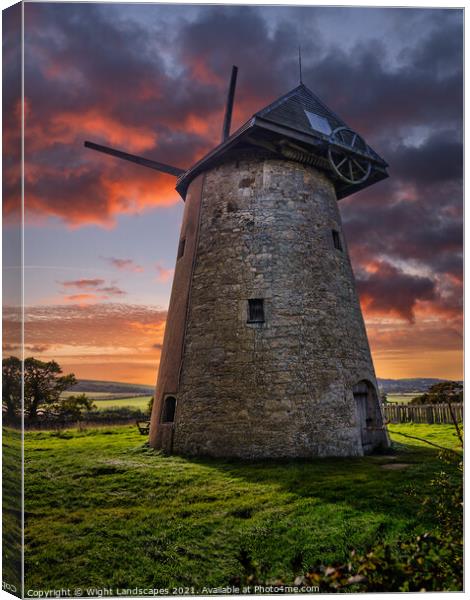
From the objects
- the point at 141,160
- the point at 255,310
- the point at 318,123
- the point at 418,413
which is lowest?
the point at 418,413

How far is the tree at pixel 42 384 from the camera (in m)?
8.75

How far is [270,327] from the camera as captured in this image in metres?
11.7

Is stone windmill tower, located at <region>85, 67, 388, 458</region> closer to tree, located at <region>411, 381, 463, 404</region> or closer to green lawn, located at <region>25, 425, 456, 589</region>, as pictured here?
green lawn, located at <region>25, 425, 456, 589</region>

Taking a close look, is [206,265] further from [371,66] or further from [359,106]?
[371,66]

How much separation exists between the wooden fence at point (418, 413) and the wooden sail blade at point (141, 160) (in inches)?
409

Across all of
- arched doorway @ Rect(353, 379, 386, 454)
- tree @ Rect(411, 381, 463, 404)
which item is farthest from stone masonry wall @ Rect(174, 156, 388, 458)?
tree @ Rect(411, 381, 463, 404)

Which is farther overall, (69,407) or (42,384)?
(69,407)

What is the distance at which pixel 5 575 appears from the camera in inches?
254

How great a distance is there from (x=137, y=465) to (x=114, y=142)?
22.6ft

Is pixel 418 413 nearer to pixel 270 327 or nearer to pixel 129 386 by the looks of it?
pixel 270 327

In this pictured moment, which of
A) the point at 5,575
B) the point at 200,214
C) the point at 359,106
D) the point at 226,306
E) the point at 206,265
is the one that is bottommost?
the point at 5,575

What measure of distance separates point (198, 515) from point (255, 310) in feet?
18.1

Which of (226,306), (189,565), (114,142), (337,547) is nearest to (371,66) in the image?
(114,142)

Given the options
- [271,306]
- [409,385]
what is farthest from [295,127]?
[409,385]
